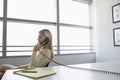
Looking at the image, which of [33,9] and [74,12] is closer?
[33,9]

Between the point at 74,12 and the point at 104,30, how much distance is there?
3.52 ft

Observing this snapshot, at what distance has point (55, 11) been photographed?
395 centimetres

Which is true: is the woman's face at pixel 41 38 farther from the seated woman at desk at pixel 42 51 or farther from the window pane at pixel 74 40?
the window pane at pixel 74 40

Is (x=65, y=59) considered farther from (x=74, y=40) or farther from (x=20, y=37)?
(x=20, y=37)

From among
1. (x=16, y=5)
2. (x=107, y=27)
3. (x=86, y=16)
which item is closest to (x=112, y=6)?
(x=107, y=27)

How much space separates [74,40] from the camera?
4.31m

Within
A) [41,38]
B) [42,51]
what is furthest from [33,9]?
[42,51]

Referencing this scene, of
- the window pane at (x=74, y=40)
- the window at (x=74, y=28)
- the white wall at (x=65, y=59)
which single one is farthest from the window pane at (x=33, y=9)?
the white wall at (x=65, y=59)

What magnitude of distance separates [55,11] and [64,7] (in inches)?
15.0

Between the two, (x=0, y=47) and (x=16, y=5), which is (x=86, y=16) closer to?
(x=16, y=5)

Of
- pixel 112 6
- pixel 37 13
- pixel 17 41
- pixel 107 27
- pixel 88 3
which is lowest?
pixel 17 41

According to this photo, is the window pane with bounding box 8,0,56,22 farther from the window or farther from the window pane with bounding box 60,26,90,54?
the window pane with bounding box 60,26,90,54

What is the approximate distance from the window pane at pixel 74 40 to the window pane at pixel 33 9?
55 cm

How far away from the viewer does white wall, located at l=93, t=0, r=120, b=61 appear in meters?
3.96
